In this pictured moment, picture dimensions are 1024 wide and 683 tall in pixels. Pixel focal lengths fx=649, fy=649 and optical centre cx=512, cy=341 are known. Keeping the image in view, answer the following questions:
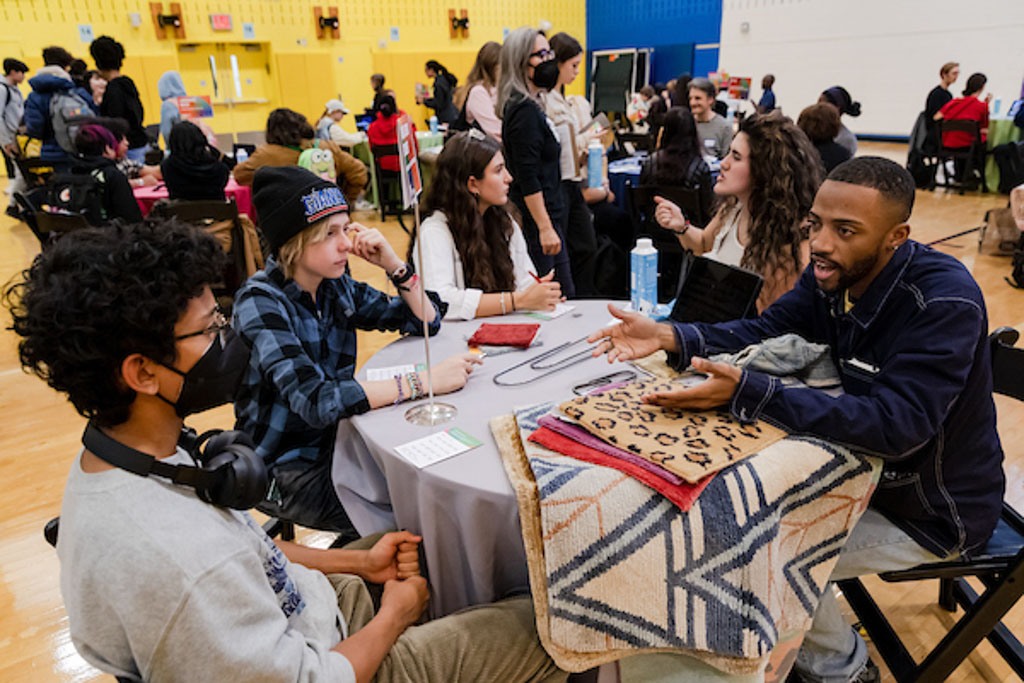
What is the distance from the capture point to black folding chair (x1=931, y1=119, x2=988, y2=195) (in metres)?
7.57

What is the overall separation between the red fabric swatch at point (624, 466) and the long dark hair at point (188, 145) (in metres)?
3.99

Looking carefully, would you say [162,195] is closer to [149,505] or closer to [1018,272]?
[149,505]

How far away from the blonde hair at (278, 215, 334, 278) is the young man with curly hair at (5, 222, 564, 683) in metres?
0.62

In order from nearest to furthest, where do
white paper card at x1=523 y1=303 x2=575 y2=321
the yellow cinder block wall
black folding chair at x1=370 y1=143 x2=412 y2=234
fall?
white paper card at x1=523 y1=303 x2=575 y2=321
black folding chair at x1=370 y1=143 x2=412 y2=234
the yellow cinder block wall

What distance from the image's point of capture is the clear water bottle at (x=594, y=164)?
4.51 metres

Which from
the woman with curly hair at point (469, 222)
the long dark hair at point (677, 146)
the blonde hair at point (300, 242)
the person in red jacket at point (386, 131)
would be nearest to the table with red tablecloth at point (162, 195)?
the person in red jacket at point (386, 131)

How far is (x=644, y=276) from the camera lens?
7.16ft

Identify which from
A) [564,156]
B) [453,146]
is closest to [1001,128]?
[564,156]

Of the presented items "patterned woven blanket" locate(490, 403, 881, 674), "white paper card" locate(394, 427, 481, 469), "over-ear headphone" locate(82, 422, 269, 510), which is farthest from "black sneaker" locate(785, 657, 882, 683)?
"over-ear headphone" locate(82, 422, 269, 510)

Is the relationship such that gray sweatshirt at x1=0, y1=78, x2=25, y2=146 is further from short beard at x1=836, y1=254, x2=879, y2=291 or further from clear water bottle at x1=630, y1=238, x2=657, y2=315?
short beard at x1=836, y1=254, x2=879, y2=291

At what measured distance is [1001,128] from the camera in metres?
7.70

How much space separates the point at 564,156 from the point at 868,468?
119 inches

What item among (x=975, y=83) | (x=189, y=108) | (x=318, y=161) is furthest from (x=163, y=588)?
(x=975, y=83)

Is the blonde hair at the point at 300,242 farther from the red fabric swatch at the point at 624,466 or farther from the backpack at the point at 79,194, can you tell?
the backpack at the point at 79,194
